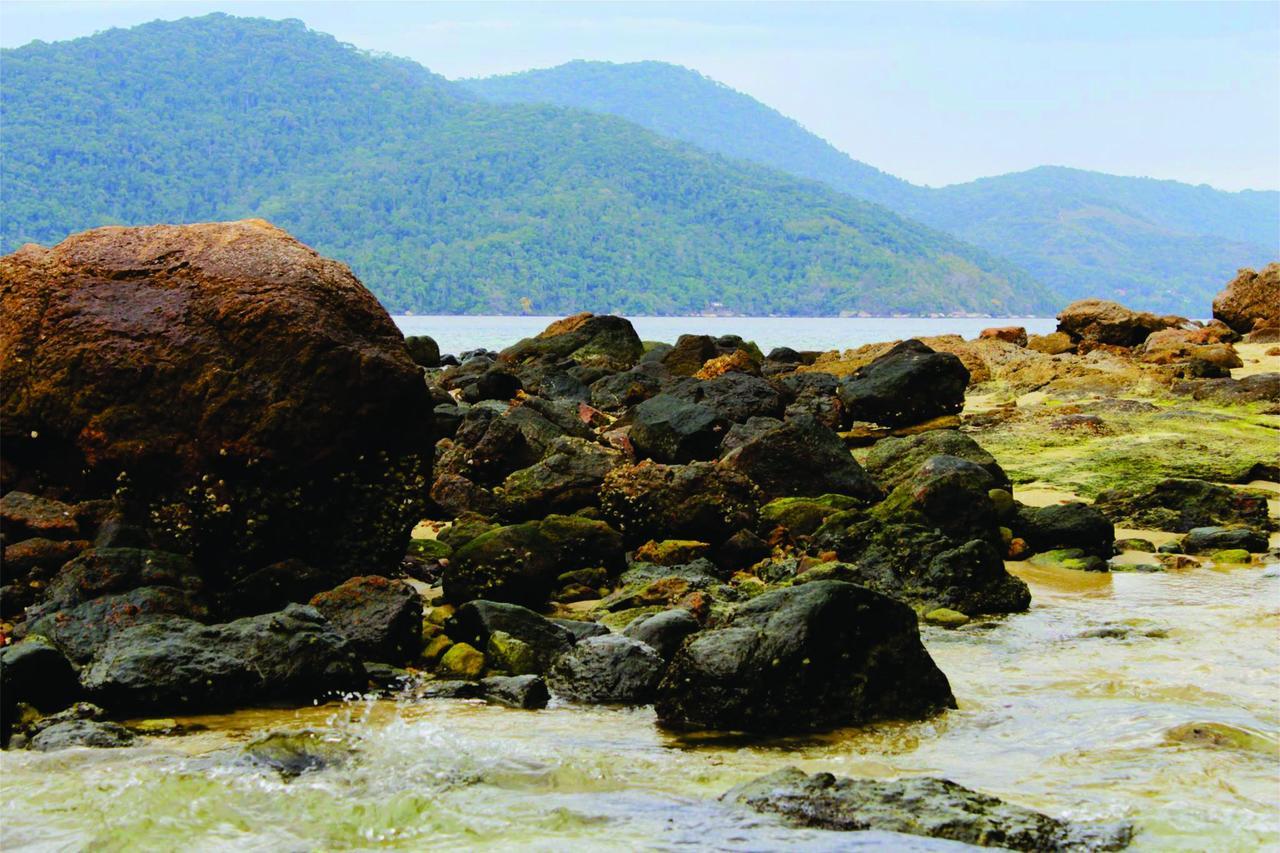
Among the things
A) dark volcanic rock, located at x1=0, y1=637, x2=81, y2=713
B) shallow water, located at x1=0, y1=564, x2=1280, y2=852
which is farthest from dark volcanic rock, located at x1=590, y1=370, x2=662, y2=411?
dark volcanic rock, located at x1=0, y1=637, x2=81, y2=713

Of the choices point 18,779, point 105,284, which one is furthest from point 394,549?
point 18,779

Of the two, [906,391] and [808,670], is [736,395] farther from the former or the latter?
[808,670]

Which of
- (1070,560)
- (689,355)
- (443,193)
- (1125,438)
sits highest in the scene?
(443,193)

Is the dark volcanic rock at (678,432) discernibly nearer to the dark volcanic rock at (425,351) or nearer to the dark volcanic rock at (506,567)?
the dark volcanic rock at (506,567)

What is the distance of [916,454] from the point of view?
1564cm

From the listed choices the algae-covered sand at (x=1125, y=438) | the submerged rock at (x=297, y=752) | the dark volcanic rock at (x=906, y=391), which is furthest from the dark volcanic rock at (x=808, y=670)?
the dark volcanic rock at (x=906, y=391)

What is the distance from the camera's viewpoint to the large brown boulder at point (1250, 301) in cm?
3612

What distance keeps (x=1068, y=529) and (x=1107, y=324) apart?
25.3 meters

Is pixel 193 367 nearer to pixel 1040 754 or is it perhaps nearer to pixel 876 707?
pixel 876 707

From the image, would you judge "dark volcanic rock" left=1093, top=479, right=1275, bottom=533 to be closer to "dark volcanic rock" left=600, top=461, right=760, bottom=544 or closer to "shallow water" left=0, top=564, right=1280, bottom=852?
"dark volcanic rock" left=600, top=461, right=760, bottom=544

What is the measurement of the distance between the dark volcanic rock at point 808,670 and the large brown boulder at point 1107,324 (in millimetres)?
29033

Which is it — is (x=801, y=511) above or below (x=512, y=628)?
above

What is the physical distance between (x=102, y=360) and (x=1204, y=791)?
7.91 m

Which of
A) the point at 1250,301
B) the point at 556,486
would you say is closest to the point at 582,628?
the point at 556,486
